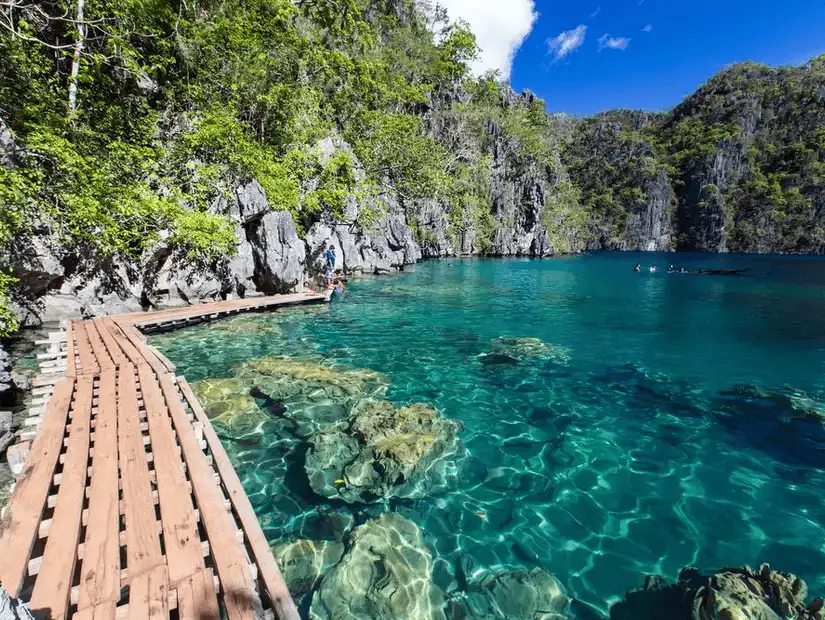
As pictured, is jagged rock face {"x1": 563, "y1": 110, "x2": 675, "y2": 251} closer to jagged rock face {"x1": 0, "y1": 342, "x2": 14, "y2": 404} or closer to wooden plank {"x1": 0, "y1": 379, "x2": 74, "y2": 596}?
jagged rock face {"x1": 0, "y1": 342, "x2": 14, "y2": 404}

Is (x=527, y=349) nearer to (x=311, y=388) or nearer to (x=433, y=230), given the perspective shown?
(x=311, y=388)

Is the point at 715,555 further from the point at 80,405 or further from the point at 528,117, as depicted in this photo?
the point at 528,117

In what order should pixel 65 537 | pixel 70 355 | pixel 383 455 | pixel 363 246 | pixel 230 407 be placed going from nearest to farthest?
pixel 65 537, pixel 383 455, pixel 230 407, pixel 70 355, pixel 363 246

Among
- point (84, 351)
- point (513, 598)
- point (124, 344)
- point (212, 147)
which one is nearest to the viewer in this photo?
point (513, 598)

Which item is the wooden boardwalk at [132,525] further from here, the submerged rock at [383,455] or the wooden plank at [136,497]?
the submerged rock at [383,455]

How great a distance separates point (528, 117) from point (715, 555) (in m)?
94.9

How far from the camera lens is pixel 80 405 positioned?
597 cm

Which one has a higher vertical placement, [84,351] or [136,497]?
[84,351]

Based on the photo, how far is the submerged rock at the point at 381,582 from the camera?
393 centimetres

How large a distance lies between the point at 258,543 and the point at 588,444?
20.1 ft

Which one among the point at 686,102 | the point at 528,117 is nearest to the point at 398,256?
the point at 528,117

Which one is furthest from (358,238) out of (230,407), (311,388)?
(230,407)

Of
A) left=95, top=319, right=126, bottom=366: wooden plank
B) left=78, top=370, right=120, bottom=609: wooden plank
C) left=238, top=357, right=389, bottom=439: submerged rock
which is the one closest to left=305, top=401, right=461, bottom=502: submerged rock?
left=238, top=357, right=389, bottom=439: submerged rock

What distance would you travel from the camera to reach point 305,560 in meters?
4.50
